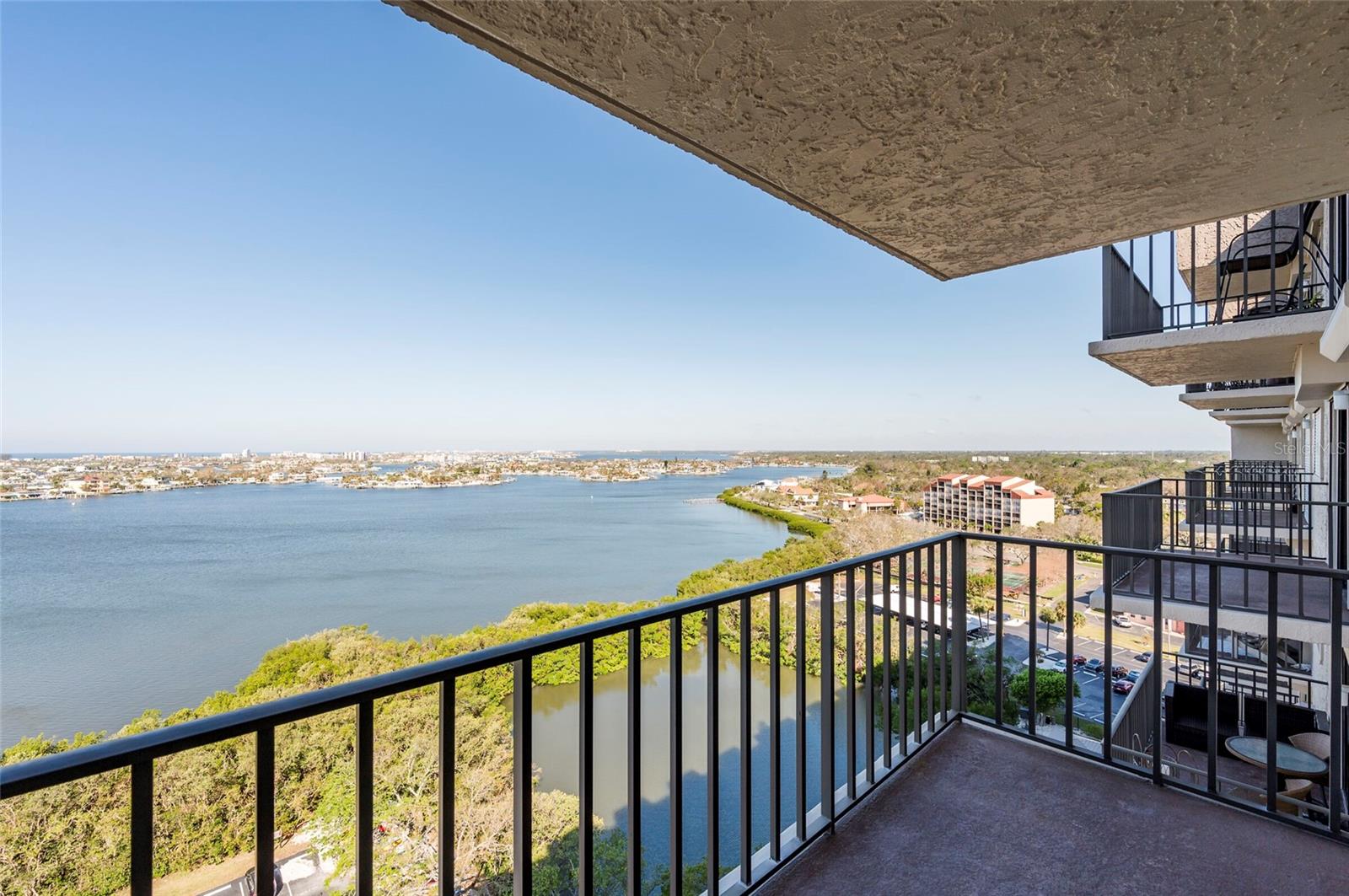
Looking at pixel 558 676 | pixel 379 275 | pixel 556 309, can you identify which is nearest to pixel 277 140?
pixel 379 275

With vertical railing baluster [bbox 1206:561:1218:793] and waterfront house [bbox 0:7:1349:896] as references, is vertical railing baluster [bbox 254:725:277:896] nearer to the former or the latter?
waterfront house [bbox 0:7:1349:896]

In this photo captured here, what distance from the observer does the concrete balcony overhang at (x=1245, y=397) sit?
7.24 metres

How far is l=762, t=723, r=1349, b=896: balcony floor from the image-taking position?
5.26 ft

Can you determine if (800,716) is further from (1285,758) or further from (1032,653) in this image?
(1285,758)

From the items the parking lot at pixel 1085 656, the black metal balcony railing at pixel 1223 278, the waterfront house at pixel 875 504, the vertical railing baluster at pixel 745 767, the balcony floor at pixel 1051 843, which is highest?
the black metal balcony railing at pixel 1223 278

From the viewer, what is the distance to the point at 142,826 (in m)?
0.69

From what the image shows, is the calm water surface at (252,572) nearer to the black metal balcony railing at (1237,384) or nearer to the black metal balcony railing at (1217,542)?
the black metal balcony railing at (1237,384)

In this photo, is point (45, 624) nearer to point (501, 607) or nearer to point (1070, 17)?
point (501, 607)

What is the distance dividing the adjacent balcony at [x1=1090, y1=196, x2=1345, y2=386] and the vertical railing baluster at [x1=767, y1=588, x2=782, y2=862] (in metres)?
4.27

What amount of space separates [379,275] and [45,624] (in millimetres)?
19569

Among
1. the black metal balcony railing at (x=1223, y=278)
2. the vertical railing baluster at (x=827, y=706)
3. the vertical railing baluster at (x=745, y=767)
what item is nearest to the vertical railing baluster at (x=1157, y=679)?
the vertical railing baluster at (x=827, y=706)

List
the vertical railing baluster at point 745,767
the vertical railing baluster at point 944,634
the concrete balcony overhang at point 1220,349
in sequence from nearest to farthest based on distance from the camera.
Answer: the vertical railing baluster at point 745,767 → the vertical railing baluster at point 944,634 → the concrete balcony overhang at point 1220,349

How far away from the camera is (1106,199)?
5.37 feet

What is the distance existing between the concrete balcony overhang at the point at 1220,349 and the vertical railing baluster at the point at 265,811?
20.2 feet
